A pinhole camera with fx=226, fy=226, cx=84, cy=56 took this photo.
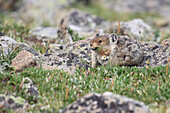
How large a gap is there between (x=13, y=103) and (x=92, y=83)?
2089 millimetres

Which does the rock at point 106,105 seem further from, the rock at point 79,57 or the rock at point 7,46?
the rock at point 7,46

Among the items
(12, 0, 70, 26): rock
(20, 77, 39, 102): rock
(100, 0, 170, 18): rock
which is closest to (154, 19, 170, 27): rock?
(100, 0, 170, 18): rock

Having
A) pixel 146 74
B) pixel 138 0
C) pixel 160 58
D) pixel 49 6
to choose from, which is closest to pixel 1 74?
pixel 146 74

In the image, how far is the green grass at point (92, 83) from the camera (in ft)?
17.9

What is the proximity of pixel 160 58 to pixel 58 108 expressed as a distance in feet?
12.2

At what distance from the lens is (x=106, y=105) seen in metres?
4.56

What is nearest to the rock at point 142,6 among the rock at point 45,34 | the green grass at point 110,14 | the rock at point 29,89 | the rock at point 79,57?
the green grass at point 110,14

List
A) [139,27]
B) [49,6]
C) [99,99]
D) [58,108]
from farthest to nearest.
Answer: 1. [49,6]
2. [139,27]
3. [58,108]
4. [99,99]

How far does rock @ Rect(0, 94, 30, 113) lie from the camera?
5071 mm

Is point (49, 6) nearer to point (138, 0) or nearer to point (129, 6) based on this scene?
point (129, 6)

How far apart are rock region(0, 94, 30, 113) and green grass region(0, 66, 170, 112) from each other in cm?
24

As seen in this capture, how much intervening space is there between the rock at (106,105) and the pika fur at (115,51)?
236 cm

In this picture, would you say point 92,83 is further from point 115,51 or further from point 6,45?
point 6,45

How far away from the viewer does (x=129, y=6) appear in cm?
2306
